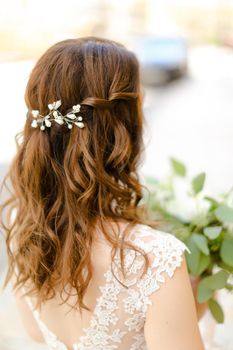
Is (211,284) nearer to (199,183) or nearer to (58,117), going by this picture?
(199,183)

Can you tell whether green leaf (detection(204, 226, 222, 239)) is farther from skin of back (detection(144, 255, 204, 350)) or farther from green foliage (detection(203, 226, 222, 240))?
skin of back (detection(144, 255, 204, 350))

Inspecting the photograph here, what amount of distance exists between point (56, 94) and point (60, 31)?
21.5 ft

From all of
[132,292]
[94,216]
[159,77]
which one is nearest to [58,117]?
[94,216]

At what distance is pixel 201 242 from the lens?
124cm

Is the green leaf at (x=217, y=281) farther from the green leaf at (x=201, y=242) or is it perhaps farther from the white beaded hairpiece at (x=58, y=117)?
the white beaded hairpiece at (x=58, y=117)

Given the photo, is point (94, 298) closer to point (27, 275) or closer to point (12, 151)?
point (27, 275)

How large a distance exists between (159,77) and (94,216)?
29.8 ft

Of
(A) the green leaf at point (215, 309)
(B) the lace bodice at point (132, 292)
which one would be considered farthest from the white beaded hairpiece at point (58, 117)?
(A) the green leaf at point (215, 309)

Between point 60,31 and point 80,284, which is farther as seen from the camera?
point 60,31

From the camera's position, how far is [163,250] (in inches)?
40.2

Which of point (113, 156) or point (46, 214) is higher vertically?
point (113, 156)

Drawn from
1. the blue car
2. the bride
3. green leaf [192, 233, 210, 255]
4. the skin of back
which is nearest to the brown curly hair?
the bride

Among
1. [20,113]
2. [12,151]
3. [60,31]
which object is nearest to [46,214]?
[12,151]

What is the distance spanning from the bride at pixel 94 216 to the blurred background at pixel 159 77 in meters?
0.39
